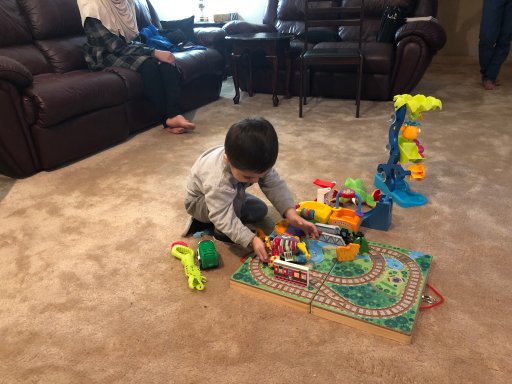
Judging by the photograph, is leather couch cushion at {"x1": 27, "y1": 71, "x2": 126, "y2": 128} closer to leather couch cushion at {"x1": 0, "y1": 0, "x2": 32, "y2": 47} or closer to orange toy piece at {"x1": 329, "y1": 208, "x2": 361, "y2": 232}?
leather couch cushion at {"x1": 0, "y1": 0, "x2": 32, "y2": 47}

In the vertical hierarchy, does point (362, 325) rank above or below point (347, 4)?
below

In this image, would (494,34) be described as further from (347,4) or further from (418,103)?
(418,103)

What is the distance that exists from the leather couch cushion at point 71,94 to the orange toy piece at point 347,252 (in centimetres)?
167

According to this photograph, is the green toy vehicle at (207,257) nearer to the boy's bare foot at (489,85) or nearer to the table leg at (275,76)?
the table leg at (275,76)

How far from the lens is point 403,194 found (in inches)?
68.0

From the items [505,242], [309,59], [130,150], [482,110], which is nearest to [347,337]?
[505,242]

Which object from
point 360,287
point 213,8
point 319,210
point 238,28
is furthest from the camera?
point 213,8

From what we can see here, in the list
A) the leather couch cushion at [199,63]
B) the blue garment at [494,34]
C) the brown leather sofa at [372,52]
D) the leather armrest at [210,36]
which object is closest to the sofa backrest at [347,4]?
the brown leather sofa at [372,52]

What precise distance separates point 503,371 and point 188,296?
2.80 feet

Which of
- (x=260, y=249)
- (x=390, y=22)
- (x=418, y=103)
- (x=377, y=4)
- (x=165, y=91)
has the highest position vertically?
(x=377, y=4)

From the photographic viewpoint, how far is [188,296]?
124 centimetres

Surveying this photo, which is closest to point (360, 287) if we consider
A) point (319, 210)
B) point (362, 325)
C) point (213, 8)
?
point (362, 325)

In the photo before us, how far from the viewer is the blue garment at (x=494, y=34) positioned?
325 centimetres

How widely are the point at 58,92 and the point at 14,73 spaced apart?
23 centimetres
